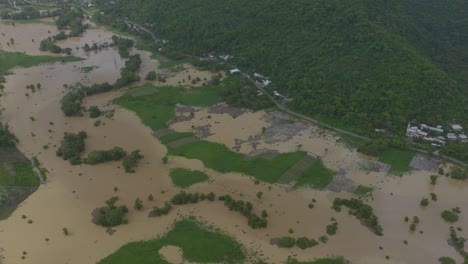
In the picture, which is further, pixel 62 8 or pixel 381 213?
pixel 62 8

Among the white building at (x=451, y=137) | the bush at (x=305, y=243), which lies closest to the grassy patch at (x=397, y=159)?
the white building at (x=451, y=137)

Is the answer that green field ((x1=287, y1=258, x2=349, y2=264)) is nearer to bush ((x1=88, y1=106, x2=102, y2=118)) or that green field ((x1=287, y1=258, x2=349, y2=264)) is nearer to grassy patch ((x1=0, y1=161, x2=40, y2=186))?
grassy patch ((x1=0, y1=161, x2=40, y2=186))

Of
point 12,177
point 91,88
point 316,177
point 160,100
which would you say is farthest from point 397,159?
point 91,88

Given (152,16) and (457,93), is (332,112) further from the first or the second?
(152,16)

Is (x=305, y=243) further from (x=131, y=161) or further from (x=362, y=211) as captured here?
(x=131, y=161)

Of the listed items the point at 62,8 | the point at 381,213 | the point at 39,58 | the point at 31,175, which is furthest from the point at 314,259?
the point at 62,8

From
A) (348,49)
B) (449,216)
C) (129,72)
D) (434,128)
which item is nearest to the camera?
(449,216)
